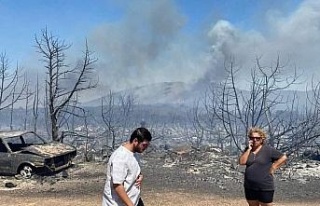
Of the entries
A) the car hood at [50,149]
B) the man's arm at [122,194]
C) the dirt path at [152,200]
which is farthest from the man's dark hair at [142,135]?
the car hood at [50,149]

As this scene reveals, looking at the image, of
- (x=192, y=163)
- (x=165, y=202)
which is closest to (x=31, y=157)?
(x=165, y=202)

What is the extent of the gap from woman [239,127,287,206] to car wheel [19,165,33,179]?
26.6ft

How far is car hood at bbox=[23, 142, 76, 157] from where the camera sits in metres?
12.8

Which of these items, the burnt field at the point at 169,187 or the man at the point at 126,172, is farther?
the burnt field at the point at 169,187

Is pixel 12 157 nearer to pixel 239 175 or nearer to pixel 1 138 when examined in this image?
pixel 1 138

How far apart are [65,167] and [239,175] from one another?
5332 mm

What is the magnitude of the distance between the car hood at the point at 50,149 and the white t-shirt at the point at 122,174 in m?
9.18

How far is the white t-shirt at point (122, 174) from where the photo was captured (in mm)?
3789

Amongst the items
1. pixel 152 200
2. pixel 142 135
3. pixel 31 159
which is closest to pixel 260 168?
pixel 142 135

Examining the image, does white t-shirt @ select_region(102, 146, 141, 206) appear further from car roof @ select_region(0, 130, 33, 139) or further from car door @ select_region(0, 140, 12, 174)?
car roof @ select_region(0, 130, 33, 139)

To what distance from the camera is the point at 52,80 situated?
1791 centimetres

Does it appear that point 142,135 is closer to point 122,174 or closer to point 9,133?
point 122,174

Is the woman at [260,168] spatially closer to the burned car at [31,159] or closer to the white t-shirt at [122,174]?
the white t-shirt at [122,174]

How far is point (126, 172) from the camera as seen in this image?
3.83m
